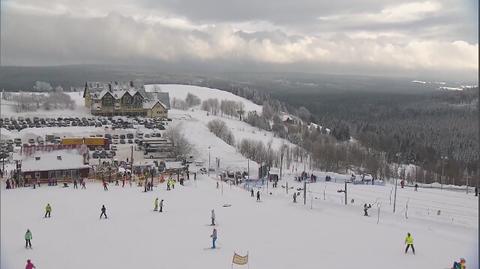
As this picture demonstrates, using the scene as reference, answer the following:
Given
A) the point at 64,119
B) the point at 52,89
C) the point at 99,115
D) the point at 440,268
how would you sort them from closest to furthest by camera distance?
the point at 440,268
the point at 64,119
the point at 99,115
the point at 52,89

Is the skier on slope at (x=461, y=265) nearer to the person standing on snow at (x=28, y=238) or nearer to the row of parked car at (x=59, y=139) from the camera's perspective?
the person standing on snow at (x=28, y=238)

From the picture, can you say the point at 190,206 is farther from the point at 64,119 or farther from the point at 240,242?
the point at 64,119

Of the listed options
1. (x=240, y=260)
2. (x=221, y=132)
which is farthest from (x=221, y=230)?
(x=221, y=132)

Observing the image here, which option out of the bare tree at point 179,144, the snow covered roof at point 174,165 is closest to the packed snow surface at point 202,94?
the bare tree at point 179,144

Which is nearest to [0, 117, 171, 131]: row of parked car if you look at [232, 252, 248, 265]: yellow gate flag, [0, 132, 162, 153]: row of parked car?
[0, 132, 162, 153]: row of parked car

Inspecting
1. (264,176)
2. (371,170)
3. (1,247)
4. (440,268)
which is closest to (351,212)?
(440,268)

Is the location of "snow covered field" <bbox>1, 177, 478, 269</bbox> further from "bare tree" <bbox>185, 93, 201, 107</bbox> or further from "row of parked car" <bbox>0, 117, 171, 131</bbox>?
"bare tree" <bbox>185, 93, 201, 107</bbox>
